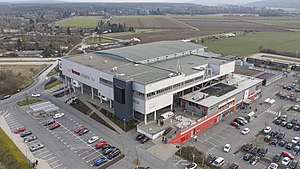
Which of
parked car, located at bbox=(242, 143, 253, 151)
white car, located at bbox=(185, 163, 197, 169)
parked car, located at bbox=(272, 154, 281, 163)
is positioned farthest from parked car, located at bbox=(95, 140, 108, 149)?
parked car, located at bbox=(272, 154, 281, 163)

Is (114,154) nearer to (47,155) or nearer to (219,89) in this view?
(47,155)

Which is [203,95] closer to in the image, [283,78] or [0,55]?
[283,78]

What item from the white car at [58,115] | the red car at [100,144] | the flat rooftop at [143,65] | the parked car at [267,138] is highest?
the flat rooftop at [143,65]

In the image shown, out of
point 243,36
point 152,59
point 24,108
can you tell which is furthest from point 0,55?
point 243,36

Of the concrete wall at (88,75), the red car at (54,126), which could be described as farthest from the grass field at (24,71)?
the red car at (54,126)

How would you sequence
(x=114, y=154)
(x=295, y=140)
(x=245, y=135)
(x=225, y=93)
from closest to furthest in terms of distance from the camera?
(x=114, y=154), (x=295, y=140), (x=245, y=135), (x=225, y=93)

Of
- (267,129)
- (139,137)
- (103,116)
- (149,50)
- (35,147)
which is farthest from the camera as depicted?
(149,50)

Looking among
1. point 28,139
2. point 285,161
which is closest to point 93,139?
point 28,139

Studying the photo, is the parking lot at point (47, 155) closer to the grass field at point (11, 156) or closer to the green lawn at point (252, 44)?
the grass field at point (11, 156)
